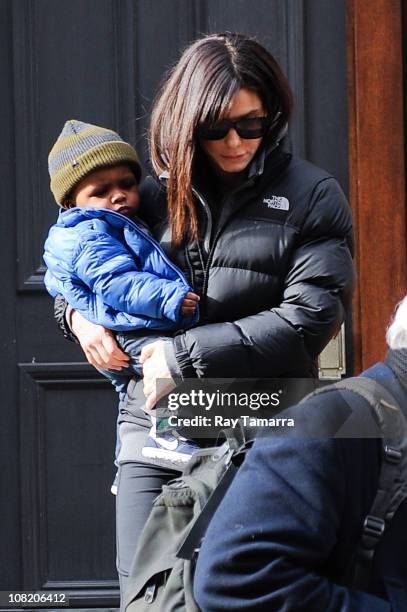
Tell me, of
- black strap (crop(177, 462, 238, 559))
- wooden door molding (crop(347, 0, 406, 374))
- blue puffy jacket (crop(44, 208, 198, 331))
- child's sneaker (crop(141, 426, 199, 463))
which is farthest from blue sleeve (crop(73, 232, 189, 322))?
wooden door molding (crop(347, 0, 406, 374))

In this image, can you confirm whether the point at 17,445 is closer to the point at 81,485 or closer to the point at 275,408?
the point at 81,485

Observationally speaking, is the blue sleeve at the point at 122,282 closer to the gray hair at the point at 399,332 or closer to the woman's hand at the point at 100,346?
the woman's hand at the point at 100,346

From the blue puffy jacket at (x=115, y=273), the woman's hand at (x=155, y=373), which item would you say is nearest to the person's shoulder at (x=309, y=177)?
the blue puffy jacket at (x=115, y=273)

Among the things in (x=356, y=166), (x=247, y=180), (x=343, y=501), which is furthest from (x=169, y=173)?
(x=356, y=166)

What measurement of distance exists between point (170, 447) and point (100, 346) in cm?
27

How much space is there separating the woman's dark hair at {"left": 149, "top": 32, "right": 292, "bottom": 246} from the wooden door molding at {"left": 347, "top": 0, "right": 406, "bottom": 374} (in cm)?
125

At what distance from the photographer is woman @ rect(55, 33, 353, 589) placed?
2.48m

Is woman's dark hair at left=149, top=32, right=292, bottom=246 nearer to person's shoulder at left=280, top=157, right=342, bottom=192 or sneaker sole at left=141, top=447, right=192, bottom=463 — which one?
person's shoulder at left=280, top=157, right=342, bottom=192

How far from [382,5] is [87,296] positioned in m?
1.74

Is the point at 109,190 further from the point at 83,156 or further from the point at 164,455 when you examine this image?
the point at 164,455

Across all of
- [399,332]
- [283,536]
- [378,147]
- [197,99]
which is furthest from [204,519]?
[378,147]

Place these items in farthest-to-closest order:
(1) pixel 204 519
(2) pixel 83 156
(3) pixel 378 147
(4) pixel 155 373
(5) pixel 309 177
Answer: (3) pixel 378 147, (2) pixel 83 156, (5) pixel 309 177, (4) pixel 155 373, (1) pixel 204 519

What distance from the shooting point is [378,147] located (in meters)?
3.83

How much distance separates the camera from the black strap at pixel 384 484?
1747 mm
